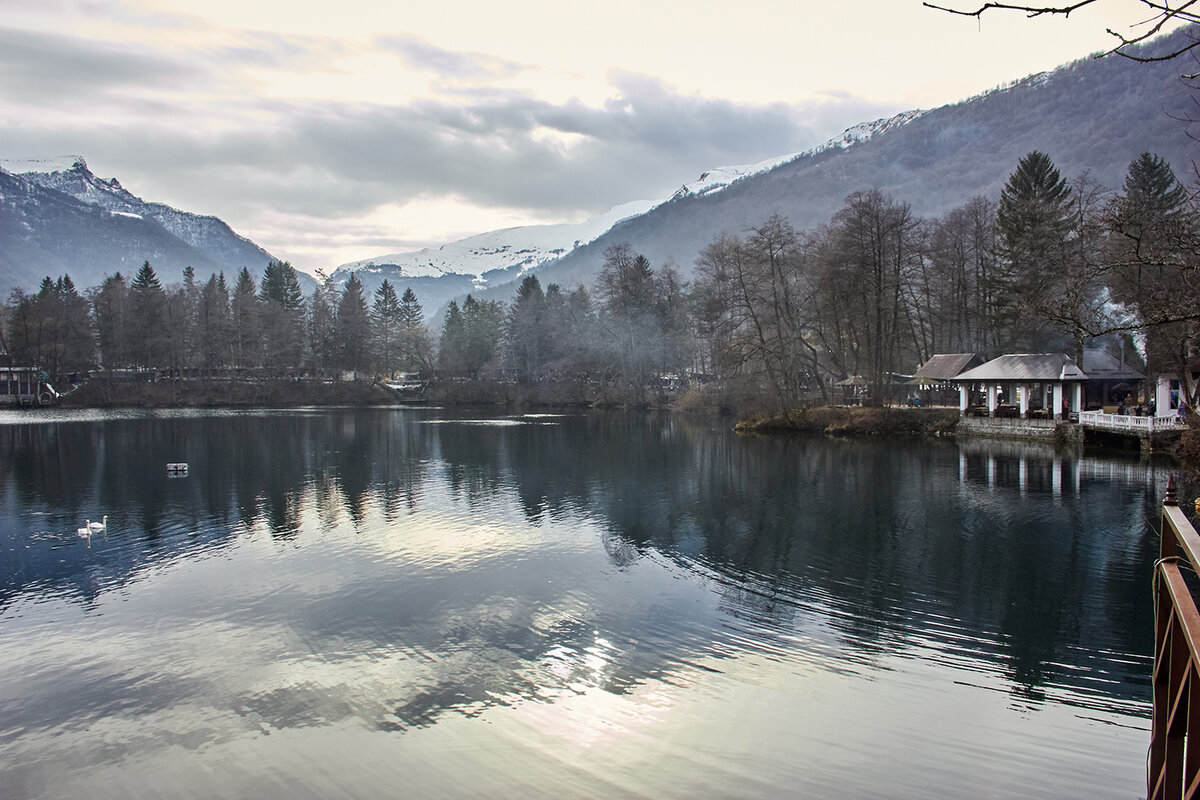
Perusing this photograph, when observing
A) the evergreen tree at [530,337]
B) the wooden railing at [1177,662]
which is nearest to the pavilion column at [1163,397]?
the wooden railing at [1177,662]

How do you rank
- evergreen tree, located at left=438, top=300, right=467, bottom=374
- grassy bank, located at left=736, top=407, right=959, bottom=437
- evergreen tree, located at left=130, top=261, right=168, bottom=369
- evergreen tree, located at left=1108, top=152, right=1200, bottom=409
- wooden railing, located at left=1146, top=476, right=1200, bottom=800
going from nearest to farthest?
wooden railing, located at left=1146, top=476, right=1200, bottom=800 < evergreen tree, located at left=1108, top=152, right=1200, bottom=409 < grassy bank, located at left=736, top=407, right=959, bottom=437 < evergreen tree, located at left=130, top=261, right=168, bottom=369 < evergreen tree, located at left=438, top=300, right=467, bottom=374

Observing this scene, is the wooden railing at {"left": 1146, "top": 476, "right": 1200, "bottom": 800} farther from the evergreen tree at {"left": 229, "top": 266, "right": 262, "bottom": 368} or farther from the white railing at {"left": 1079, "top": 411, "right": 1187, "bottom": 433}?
the evergreen tree at {"left": 229, "top": 266, "right": 262, "bottom": 368}

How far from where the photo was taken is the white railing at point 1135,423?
3067 centimetres

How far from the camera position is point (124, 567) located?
50.2 ft

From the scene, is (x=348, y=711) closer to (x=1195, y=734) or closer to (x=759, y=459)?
(x=1195, y=734)

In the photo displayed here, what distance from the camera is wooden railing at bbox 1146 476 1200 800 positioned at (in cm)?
280

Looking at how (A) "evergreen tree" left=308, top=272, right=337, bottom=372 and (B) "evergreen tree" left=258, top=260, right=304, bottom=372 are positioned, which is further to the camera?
(A) "evergreen tree" left=308, top=272, right=337, bottom=372

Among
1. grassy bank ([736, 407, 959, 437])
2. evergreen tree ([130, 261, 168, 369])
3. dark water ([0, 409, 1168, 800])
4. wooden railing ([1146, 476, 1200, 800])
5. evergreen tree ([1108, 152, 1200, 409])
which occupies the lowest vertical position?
dark water ([0, 409, 1168, 800])

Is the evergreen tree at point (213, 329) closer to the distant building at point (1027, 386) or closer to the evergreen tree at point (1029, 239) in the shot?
the distant building at point (1027, 386)

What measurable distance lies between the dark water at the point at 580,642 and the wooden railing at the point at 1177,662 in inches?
156

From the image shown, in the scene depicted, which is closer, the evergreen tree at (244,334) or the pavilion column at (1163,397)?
the pavilion column at (1163,397)

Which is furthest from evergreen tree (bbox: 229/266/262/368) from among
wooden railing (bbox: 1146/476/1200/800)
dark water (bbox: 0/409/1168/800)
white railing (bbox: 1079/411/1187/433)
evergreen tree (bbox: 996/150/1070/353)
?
wooden railing (bbox: 1146/476/1200/800)

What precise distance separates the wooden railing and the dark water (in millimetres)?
3951

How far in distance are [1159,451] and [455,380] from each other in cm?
6550
